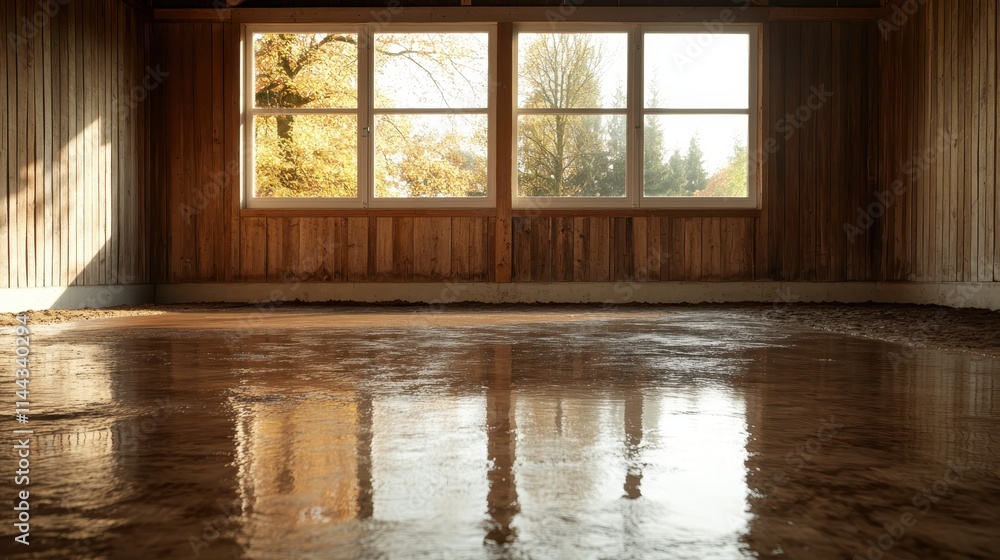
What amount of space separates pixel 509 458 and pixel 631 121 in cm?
680

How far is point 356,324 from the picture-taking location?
5434 mm

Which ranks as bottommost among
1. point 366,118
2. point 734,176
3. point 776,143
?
point 734,176

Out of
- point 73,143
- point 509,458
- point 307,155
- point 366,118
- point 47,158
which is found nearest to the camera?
point 509,458

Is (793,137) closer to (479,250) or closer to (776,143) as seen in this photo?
(776,143)

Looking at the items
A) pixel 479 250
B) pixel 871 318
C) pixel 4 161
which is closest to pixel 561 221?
pixel 479 250

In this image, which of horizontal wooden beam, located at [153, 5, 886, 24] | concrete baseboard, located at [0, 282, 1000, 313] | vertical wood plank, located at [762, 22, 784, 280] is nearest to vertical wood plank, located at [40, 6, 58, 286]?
concrete baseboard, located at [0, 282, 1000, 313]

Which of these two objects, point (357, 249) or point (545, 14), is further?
point (357, 249)

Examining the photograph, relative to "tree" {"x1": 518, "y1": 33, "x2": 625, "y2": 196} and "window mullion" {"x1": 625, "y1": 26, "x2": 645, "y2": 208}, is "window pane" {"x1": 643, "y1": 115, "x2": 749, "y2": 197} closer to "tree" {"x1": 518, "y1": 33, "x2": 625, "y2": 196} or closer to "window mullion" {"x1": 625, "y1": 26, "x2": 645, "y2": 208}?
"window mullion" {"x1": 625, "y1": 26, "x2": 645, "y2": 208}

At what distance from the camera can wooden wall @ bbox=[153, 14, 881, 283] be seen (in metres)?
8.09

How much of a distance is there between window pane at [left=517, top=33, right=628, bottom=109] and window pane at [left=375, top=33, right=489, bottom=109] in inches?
15.4

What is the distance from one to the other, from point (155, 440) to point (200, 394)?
0.68 metres

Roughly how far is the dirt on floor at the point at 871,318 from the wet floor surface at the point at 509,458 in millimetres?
938

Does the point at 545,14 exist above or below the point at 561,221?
above

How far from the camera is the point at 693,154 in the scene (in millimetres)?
8109
